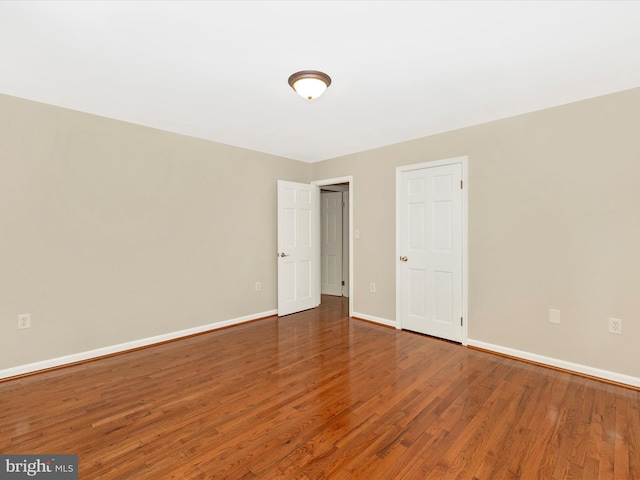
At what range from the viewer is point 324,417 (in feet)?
7.13

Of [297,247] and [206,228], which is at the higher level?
[206,228]

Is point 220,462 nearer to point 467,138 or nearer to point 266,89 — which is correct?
point 266,89

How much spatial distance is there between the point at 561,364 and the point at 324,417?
235cm

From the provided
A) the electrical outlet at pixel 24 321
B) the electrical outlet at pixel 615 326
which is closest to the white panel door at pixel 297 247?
the electrical outlet at pixel 24 321

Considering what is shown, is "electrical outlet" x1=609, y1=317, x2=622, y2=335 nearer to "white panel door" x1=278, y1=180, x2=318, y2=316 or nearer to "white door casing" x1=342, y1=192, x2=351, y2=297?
"white panel door" x1=278, y1=180, x2=318, y2=316

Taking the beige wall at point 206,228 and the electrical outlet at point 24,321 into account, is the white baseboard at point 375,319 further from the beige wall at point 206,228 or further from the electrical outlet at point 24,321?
the electrical outlet at point 24,321

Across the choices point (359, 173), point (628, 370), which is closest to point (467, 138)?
point (359, 173)

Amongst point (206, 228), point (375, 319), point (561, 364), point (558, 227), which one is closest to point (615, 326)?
point (561, 364)

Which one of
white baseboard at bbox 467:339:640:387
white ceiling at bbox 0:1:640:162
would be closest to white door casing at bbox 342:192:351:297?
white ceiling at bbox 0:1:640:162

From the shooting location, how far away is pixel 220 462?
176 cm

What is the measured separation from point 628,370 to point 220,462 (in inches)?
128

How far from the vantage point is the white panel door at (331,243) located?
6223 millimetres

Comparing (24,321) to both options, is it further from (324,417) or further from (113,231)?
(324,417)

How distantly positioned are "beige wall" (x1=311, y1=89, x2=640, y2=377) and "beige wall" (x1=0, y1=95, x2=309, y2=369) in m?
2.79
